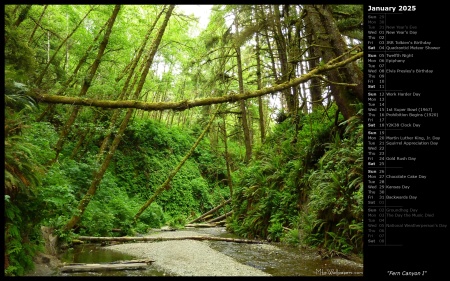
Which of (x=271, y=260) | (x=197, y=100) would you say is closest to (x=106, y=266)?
(x=271, y=260)

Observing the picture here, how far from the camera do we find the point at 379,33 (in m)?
4.55

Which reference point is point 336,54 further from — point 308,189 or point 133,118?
point 133,118

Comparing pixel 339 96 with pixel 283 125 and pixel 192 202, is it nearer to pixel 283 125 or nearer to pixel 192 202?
pixel 283 125

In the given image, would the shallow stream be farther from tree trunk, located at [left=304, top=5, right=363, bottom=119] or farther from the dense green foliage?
tree trunk, located at [left=304, top=5, right=363, bottom=119]

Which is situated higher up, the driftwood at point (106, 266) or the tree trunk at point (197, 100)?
the tree trunk at point (197, 100)

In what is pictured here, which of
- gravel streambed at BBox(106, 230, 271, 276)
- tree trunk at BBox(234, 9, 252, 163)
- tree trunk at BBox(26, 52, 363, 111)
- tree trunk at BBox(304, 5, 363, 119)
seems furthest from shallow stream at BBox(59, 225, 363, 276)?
tree trunk at BBox(234, 9, 252, 163)

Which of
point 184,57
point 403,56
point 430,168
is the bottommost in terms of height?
point 430,168

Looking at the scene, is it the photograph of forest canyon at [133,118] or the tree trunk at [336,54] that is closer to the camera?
the photograph of forest canyon at [133,118]

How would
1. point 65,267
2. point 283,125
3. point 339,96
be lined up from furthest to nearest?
1. point 283,125
2. point 339,96
3. point 65,267

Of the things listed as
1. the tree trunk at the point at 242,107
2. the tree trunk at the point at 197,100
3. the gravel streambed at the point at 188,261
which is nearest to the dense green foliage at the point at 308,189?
the tree trunk at the point at 242,107

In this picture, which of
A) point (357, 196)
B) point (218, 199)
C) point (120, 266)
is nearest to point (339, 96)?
point (357, 196)

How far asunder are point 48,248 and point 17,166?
249cm

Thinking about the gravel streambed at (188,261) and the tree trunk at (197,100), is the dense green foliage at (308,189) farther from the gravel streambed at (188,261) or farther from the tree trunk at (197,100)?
the gravel streambed at (188,261)

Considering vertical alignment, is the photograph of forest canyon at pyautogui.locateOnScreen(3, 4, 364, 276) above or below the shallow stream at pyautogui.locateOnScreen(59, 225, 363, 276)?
above
